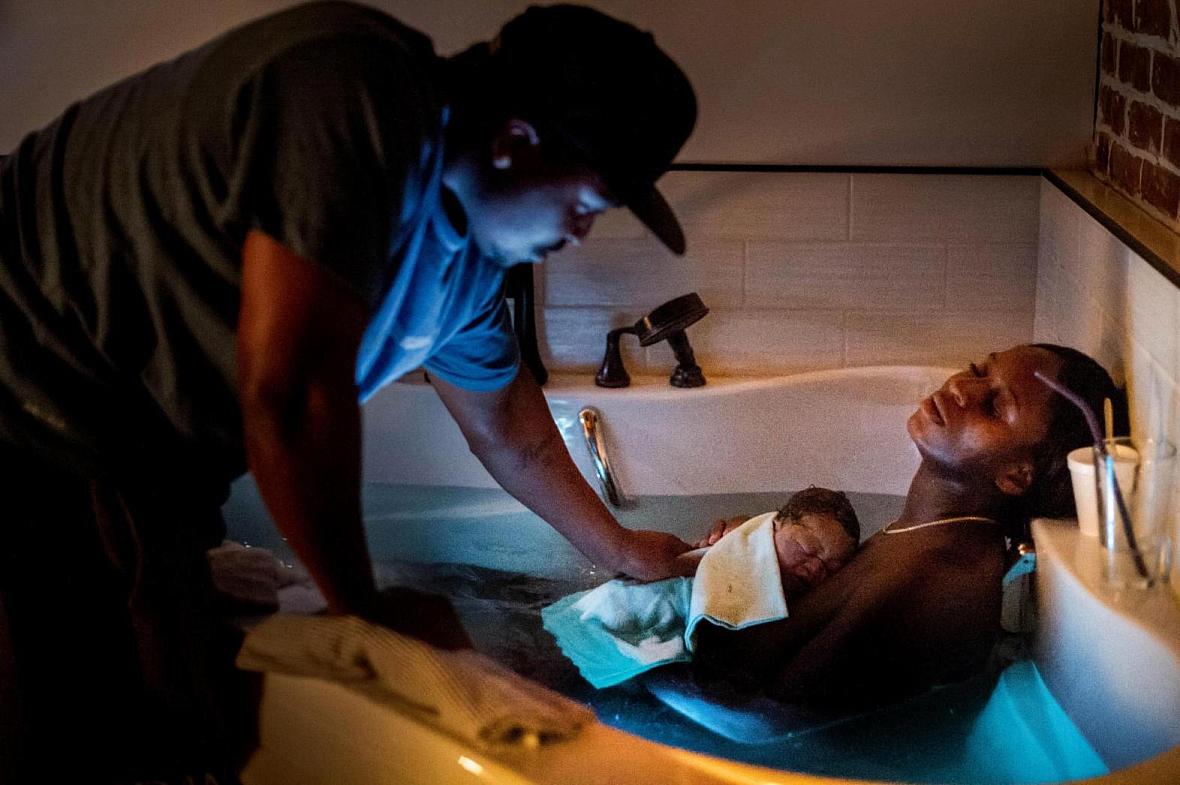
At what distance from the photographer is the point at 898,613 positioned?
5.02 ft

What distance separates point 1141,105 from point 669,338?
0.72m

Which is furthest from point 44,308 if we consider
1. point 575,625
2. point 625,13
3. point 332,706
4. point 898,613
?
point 625,13

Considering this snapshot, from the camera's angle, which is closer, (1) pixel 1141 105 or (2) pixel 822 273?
(1) pixel 1141 105

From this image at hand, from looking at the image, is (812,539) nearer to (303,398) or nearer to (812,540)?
(812,540)

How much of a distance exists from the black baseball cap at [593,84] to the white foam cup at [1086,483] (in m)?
0.71

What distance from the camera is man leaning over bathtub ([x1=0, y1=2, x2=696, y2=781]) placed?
87 centimetres

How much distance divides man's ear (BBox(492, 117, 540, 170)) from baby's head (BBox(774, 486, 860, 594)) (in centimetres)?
78

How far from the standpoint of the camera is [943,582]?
1.55 m

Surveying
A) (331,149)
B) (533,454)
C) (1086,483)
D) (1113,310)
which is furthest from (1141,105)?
(331,149)

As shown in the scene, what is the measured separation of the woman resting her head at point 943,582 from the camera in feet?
4.98

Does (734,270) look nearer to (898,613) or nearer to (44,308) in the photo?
(898,613)

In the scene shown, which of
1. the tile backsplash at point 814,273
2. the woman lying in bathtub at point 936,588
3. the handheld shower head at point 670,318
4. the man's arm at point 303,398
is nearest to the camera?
the man's arm at point 303,398

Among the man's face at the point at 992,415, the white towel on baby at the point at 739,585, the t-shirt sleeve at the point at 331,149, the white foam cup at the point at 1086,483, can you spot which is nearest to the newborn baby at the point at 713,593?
the white towel on baby at the point at 739,585

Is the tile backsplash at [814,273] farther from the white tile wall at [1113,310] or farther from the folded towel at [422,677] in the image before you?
the folded towel at [422,677]
